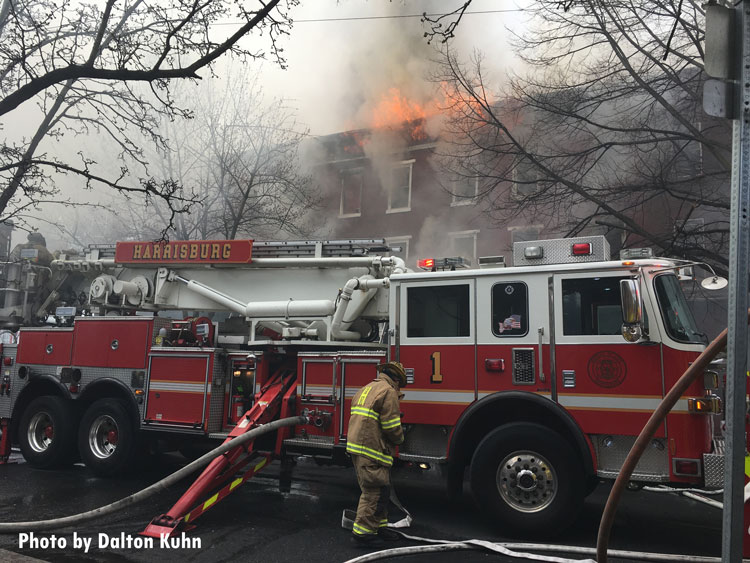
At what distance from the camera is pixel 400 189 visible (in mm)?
20781

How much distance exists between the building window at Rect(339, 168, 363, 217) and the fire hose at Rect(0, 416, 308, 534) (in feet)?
50.9

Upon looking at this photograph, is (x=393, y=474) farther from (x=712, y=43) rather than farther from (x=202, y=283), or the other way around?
(x=712, y=43)

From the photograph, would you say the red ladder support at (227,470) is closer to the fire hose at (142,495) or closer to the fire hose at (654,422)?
the fire hose at (142,495)

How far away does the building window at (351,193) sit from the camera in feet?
68.3

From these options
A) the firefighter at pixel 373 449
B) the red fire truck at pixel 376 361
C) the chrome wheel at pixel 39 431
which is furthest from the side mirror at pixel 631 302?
the chrome wheel at pixel 39 431

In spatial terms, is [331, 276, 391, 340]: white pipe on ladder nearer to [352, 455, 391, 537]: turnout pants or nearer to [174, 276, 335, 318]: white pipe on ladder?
[174, 276, 335, 318]: white pipe on ladder

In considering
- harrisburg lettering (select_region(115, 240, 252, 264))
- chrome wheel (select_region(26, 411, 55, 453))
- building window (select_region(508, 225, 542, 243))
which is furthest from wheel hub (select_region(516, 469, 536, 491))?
building window (select_region(508, 225, 542, 243))

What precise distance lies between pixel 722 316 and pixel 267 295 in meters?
11.3

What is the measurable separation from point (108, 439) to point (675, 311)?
22.1ft

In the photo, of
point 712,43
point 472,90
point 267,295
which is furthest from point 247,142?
point 712,43

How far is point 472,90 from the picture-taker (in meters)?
11.8

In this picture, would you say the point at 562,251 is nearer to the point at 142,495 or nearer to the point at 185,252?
the point at 142,495

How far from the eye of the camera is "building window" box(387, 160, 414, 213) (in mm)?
20500

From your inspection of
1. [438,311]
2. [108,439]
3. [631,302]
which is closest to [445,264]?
[438,311]
